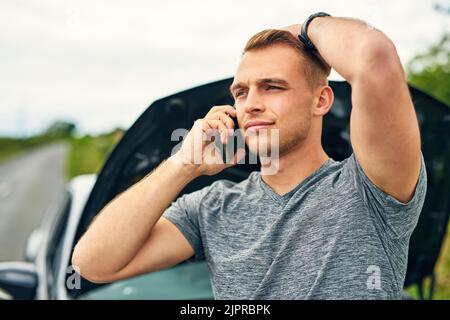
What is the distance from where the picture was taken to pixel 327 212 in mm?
1306

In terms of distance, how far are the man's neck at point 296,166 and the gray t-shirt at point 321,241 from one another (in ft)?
0.07

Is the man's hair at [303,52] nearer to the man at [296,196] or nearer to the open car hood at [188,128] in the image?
the man at [296,196]

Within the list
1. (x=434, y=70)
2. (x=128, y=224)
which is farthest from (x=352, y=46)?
(x=434, y=70)

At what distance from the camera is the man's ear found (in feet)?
4.58

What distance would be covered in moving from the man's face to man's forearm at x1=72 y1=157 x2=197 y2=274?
242 millimetres

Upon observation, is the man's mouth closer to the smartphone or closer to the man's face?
the man's face

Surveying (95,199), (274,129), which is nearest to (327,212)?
(274,129)

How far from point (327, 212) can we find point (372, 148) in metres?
0.21

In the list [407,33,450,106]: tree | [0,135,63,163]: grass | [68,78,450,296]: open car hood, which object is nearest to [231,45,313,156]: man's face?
[68,78,450,296]: open car hood

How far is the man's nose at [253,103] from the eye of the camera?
1346 mm

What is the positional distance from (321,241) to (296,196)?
0.14 m

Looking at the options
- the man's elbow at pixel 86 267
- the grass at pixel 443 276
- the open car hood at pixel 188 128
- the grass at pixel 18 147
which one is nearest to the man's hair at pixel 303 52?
the open car hood at pixel 188 128

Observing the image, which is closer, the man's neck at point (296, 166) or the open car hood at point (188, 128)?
the man's neck at point (296, 166)

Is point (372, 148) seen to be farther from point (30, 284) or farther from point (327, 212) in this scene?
point (30, 284)
